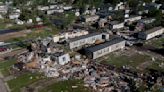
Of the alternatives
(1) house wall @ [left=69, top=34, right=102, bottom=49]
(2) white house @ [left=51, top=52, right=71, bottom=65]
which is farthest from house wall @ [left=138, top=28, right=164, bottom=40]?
(2) white house @ [left=51, top=52, right=71, bottom=65]

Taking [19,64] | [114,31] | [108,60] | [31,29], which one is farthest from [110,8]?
[19,64]

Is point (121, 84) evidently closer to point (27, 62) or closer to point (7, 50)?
point (27, 62)

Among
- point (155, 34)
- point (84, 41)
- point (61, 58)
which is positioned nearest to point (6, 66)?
point (61, 58)

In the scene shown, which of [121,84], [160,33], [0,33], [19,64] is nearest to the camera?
[121,84]

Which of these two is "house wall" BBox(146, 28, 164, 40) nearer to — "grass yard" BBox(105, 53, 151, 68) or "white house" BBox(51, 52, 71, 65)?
"grass yard" BBox(105, 53, 151, 68)

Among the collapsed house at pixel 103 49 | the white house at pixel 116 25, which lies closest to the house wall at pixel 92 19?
the white house at pixel 116 25
